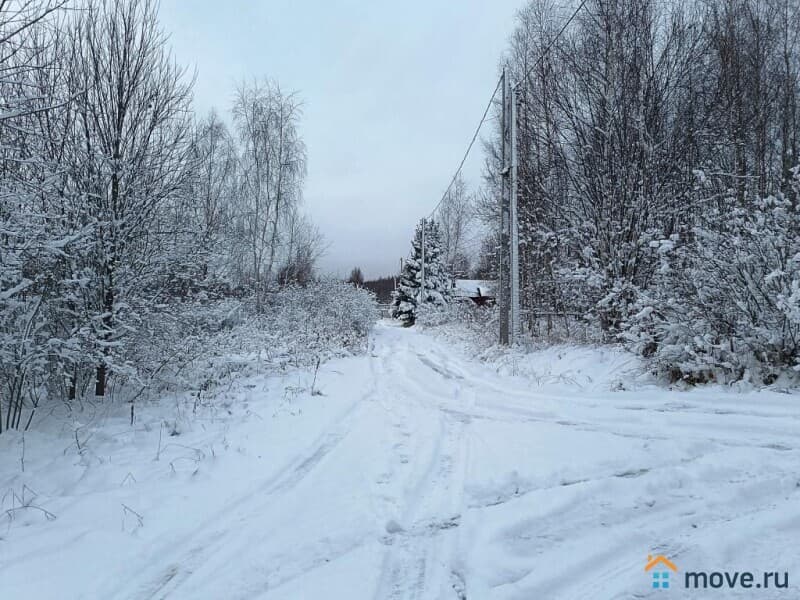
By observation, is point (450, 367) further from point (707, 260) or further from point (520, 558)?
point (520, 558)

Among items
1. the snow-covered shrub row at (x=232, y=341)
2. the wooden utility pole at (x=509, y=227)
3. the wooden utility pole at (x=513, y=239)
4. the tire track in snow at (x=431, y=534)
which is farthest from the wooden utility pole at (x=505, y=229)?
the tire track in snow at (x=431, y=534)

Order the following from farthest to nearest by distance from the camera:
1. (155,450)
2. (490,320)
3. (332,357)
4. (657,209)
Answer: (490,320)
(332,357)
(657,209)
(155,450)

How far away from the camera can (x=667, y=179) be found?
9.38 m

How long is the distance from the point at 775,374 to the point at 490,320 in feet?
36.2

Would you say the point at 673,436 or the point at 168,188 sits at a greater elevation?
the point at 168,188

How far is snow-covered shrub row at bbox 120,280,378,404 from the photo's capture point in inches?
259

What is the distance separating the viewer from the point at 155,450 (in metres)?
4.54

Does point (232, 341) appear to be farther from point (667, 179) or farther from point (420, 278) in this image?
point (420, 278)

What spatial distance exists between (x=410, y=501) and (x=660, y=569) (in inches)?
63.8

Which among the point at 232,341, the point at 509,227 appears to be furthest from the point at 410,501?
the point at 509,227

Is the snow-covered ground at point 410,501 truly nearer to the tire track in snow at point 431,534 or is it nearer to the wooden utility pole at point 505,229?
the tire track in snow at point 431,534

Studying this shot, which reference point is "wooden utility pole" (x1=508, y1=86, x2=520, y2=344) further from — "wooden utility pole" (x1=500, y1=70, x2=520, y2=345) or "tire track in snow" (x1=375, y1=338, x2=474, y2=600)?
"tire track in snow" (x1=375, y1=338, x2=474, y2=600)

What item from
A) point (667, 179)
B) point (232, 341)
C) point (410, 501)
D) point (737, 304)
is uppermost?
point (667, 179)

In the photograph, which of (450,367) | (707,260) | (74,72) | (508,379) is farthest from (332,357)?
(707,260)
